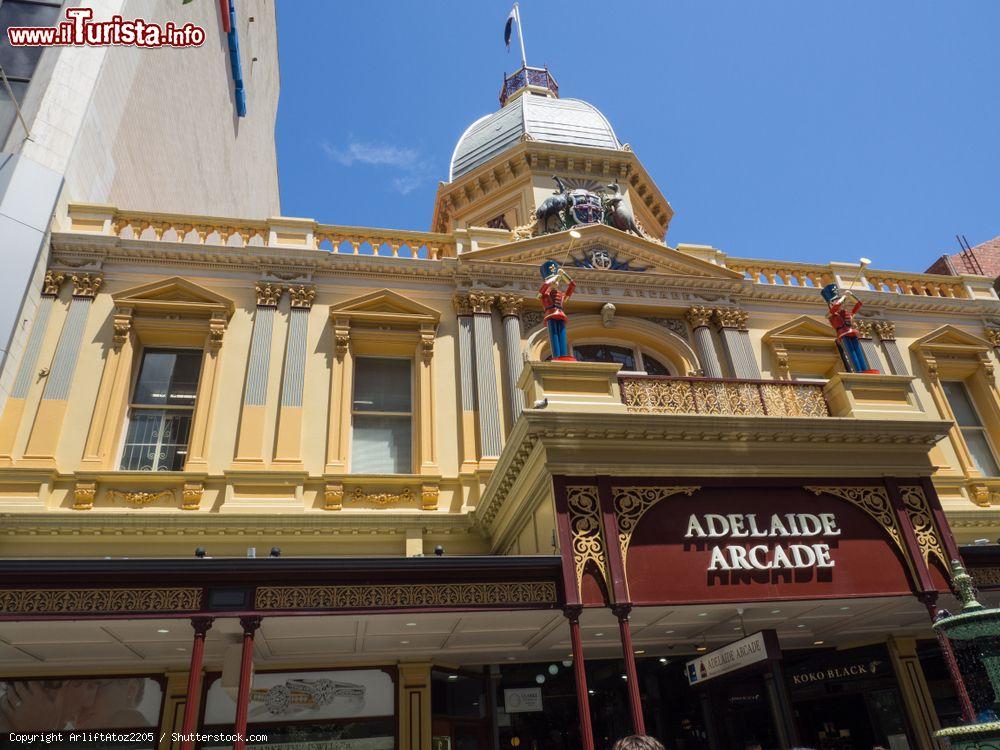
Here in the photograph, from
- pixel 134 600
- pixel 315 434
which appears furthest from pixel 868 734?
pixel 134 600

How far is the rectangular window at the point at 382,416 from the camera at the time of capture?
13.3m

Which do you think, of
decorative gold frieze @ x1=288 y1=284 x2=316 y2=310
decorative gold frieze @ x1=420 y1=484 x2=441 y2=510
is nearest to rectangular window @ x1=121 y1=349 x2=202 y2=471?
decorative gold frieze @ x1=288 y1=284 x2=316 y2=310

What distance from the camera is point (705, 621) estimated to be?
10836 millimetres

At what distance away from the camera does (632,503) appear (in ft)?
31.1

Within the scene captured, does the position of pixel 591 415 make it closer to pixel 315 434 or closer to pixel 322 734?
Result: pixel 315 434

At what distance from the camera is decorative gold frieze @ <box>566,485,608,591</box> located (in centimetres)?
896

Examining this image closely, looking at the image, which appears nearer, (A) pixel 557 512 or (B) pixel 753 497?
(A) pixel 557 512

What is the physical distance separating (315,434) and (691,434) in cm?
679

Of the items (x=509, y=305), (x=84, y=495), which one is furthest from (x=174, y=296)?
(x=509, y=305)

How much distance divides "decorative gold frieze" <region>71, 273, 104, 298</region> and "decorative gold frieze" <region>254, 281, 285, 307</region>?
115 inches

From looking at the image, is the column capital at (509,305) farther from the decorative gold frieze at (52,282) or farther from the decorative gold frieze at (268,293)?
the decorative gold frieze at (52,282)

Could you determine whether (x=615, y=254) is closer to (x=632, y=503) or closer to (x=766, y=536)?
(x=632, y=503)

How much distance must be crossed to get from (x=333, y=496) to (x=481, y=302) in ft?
17.0

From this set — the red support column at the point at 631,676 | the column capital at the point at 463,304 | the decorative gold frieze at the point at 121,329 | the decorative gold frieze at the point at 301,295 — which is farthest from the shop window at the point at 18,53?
the red support column at the point at 631,676
